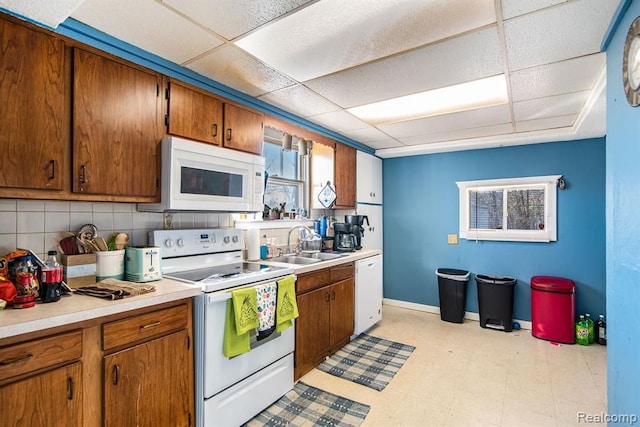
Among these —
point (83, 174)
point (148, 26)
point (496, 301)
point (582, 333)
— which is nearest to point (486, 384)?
point (496, 301)

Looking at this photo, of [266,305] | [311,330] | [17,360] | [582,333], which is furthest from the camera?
[582,333]

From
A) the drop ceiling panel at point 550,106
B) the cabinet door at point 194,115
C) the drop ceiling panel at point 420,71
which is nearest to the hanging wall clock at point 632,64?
the drop ceiling panel at point 420,71

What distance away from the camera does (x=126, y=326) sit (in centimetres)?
149

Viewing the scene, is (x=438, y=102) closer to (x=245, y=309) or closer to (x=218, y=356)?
(x=245, y=309)

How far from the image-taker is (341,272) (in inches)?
119

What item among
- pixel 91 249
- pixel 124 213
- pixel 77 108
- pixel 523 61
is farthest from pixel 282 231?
pixel 523 61

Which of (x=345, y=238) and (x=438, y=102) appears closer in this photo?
(x=438, y=102)

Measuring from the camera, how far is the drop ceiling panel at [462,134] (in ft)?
11.1

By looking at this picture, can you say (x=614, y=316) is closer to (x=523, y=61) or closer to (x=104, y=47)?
(x=523, y=61)

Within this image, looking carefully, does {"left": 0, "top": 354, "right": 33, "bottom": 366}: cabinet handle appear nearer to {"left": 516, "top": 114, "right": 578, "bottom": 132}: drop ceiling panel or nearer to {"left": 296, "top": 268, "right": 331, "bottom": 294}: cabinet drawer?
{"left": 296, "top": 268, "right": 331, "bottom": 294}: cabinet drawer

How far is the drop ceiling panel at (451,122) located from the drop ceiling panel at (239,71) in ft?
4.75

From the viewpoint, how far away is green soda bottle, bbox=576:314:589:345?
10.4 ft

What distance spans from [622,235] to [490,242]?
247 centimetres

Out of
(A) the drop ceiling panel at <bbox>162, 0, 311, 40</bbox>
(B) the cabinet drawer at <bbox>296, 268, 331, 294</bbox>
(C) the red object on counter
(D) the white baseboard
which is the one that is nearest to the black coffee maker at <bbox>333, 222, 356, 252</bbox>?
(B) the cabinet drawer at <bbox>296, 268, 331, 294</bbox>
